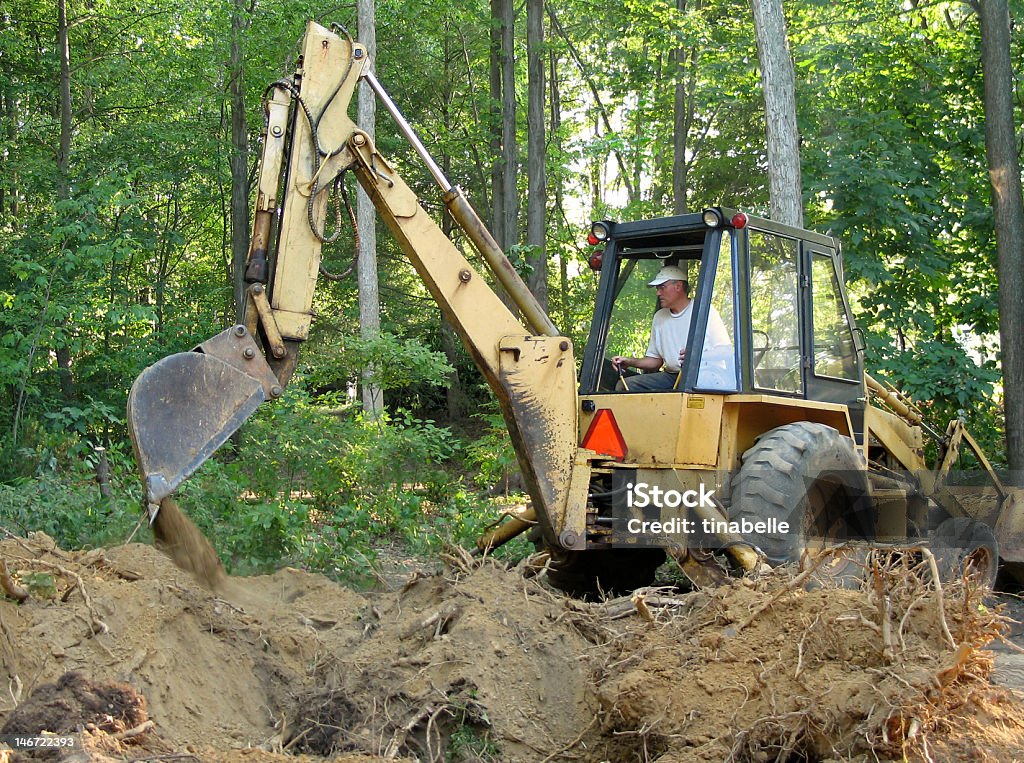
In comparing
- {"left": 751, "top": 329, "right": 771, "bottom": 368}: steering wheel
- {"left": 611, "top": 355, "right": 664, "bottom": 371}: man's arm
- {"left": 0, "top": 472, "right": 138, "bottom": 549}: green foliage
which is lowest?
{"left": 0, "top": 472, "right": 138, "bottom": 549}: green foliage

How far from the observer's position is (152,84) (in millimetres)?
20656

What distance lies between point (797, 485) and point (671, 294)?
1.62 m

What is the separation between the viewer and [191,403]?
18.3 ft

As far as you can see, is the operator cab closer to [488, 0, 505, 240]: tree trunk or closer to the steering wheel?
the steering wheel

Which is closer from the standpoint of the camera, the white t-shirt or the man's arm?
the white t-shirt

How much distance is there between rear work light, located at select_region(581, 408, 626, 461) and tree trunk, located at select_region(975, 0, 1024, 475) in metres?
7.87

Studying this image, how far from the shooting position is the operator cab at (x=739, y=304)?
6.69m

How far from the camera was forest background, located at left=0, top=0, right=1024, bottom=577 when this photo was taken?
9.98 m

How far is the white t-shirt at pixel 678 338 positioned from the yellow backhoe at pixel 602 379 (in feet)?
0.08

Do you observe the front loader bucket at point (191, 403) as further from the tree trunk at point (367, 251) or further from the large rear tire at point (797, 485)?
the tree trunk at point (367, 251)

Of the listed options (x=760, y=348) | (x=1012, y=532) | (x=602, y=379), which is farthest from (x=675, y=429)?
(x=1012, y=532)

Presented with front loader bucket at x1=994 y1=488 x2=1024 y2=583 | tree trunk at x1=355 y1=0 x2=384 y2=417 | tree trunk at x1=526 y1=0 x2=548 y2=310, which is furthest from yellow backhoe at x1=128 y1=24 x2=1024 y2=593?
tree trunk at x1=526 y1=0 x2=548 y2=310

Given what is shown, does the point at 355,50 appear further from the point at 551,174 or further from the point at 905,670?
the point at 551,174

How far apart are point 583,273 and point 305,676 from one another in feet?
68.5
